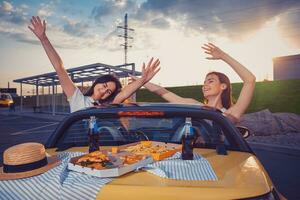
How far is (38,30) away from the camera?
464 cm

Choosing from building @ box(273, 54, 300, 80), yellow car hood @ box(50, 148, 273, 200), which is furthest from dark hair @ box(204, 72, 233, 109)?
building @ box(273, 54, 300, 80)

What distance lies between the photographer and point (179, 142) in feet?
10.2

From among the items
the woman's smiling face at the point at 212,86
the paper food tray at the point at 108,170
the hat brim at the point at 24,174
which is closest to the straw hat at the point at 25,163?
Result: the hat brim at the point at 24,174

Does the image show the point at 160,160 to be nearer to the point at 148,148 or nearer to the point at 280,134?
the point at 148,148

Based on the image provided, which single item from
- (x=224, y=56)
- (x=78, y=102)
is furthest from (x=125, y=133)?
(x=224, y=56)

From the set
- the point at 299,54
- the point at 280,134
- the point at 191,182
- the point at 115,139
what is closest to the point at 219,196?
the point at 191,182

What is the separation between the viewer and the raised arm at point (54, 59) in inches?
177

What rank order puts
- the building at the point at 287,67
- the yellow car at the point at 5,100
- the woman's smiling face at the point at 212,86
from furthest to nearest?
the yellow car at the point at 5,100 → the building at the point at 287,67 → the woman's smiling face at the point at 212,86

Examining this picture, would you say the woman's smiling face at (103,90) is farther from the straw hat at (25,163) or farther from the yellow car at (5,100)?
the yellow car at (5,100)

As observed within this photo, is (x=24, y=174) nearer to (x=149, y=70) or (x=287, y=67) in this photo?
(x=149, y=70)

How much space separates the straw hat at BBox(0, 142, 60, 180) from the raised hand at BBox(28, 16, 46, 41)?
279 cm

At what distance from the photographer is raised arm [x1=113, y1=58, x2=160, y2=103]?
186 inches

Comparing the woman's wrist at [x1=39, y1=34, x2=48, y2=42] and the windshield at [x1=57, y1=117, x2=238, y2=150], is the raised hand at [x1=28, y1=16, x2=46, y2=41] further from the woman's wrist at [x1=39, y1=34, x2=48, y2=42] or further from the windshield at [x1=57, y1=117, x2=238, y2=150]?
the windshield at [x1=57, y1=117, x2=238, y2=150]

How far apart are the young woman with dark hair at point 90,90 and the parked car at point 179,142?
0.75 meters
